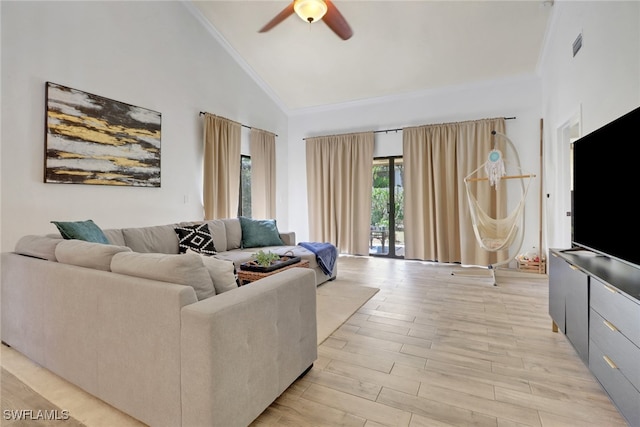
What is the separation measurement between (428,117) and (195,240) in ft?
13.5

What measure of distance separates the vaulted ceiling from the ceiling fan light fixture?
4.34 feet

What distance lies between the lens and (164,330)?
1305 mm

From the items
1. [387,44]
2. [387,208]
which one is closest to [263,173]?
[387,208]

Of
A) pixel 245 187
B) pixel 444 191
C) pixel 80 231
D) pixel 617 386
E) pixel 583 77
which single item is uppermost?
pixel 583 77

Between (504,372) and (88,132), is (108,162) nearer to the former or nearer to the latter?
(88,132)

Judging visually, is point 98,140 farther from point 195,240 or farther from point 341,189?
point 341,189

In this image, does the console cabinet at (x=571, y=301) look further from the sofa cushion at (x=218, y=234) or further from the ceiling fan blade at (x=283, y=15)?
the sofa cushion at (x=218, y=234)

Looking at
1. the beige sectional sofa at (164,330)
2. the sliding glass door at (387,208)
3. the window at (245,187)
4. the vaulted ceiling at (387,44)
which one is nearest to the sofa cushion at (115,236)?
the beige sectional sofa at (164,330)

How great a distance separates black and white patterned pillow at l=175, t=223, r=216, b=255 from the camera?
353cm

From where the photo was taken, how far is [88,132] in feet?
10.4

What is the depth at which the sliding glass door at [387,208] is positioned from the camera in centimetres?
562

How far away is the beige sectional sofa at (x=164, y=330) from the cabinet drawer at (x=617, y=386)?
4.81ft

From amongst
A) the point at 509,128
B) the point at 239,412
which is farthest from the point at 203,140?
the point at 509,128

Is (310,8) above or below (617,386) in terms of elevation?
above
